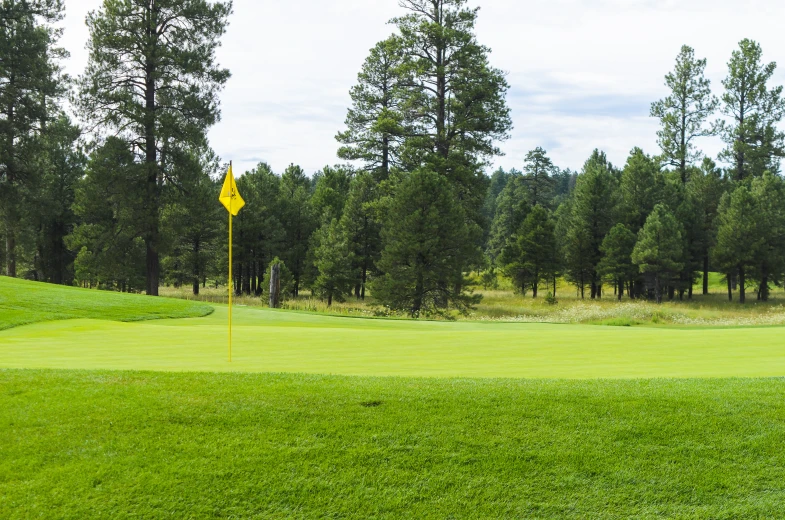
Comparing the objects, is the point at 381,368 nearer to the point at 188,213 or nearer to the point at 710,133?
the point at 188,213

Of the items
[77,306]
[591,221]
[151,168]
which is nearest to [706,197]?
[591,221]

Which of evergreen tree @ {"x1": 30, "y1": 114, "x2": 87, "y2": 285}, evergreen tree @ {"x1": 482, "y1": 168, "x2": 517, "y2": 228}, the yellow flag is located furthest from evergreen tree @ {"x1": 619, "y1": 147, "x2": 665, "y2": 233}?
evergreen tree @ {"x1": 482, "y1": 168, "x2": 517, "y2": 228}

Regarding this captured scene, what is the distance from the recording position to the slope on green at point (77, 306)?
16.2 meters

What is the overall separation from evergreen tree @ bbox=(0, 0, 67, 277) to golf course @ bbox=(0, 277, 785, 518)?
32132mm

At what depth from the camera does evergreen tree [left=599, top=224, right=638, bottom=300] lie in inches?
2071

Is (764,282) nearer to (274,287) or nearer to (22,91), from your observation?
(274,287)

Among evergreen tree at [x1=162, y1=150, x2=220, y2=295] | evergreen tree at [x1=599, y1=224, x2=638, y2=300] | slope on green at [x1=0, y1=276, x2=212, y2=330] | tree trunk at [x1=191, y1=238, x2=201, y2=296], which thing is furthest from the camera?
evergreen tree at [x1=599, y1=224, x2=638, y2=300]

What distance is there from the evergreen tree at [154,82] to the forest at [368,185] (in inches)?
3.3

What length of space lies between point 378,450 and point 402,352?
4998 mm

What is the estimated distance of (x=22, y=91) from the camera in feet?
119

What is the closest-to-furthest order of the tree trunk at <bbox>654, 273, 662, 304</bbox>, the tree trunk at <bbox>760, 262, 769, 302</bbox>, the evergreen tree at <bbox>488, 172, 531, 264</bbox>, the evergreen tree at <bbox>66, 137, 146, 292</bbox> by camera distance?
the evergreen tree at <bbox>66, 137, 146, 292</bbox>
the tree trunk at <bbox>654, 273, 662, 304</bbox>
the tree trunk at <bbox>760, 262, 769, 302</bbox>
the evergreen tree at <bbox>488, 172, 531, 264</bbox>

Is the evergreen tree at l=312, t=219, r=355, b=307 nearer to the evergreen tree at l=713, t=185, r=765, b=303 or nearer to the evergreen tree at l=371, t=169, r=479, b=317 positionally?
the evergreen tree at l=371, t=169, r=479, b=317

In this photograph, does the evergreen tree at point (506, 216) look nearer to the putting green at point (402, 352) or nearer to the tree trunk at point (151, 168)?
the tree trunk at point (151, 168)

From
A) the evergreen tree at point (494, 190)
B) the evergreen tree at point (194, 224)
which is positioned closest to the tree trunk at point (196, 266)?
the evergreen tree at point (194, 224)
